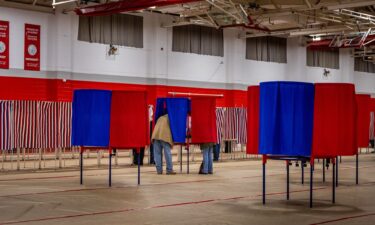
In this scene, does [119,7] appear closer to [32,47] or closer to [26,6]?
[26,6]

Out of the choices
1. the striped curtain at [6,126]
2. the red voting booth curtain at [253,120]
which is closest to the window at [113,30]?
the striped curtain at [6,126]

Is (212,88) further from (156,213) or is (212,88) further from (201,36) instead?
(156,213)

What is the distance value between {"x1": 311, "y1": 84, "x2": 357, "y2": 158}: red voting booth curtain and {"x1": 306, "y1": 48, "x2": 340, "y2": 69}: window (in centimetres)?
2970

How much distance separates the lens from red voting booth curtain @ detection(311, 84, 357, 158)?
31.2ft

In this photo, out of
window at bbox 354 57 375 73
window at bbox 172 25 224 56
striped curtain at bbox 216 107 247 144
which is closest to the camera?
striped curtain at bbox 216 107 247 144

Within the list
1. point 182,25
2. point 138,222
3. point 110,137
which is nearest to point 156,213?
point 138,222

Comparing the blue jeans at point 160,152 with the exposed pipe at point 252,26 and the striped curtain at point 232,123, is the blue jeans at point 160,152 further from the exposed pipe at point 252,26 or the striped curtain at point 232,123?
the exposed pipe at point 252,26

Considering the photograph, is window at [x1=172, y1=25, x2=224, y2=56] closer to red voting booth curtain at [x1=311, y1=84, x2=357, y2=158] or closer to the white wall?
the white wall

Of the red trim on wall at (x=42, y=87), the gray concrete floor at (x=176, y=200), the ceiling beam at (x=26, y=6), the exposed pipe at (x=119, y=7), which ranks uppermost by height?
the ceiling beam at (x=26, y=6)

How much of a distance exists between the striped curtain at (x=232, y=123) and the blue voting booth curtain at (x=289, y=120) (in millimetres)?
14116

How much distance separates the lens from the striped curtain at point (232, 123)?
24.1 meters

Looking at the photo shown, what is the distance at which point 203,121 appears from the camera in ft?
50.7

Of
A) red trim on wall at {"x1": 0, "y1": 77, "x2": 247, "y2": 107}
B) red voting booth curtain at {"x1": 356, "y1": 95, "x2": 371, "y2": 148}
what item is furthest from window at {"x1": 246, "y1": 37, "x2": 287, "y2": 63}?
red voting booth curtain at {"x1": 356, "y1": 95, "x2": 371, "y2": 148}

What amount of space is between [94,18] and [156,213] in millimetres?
19855
